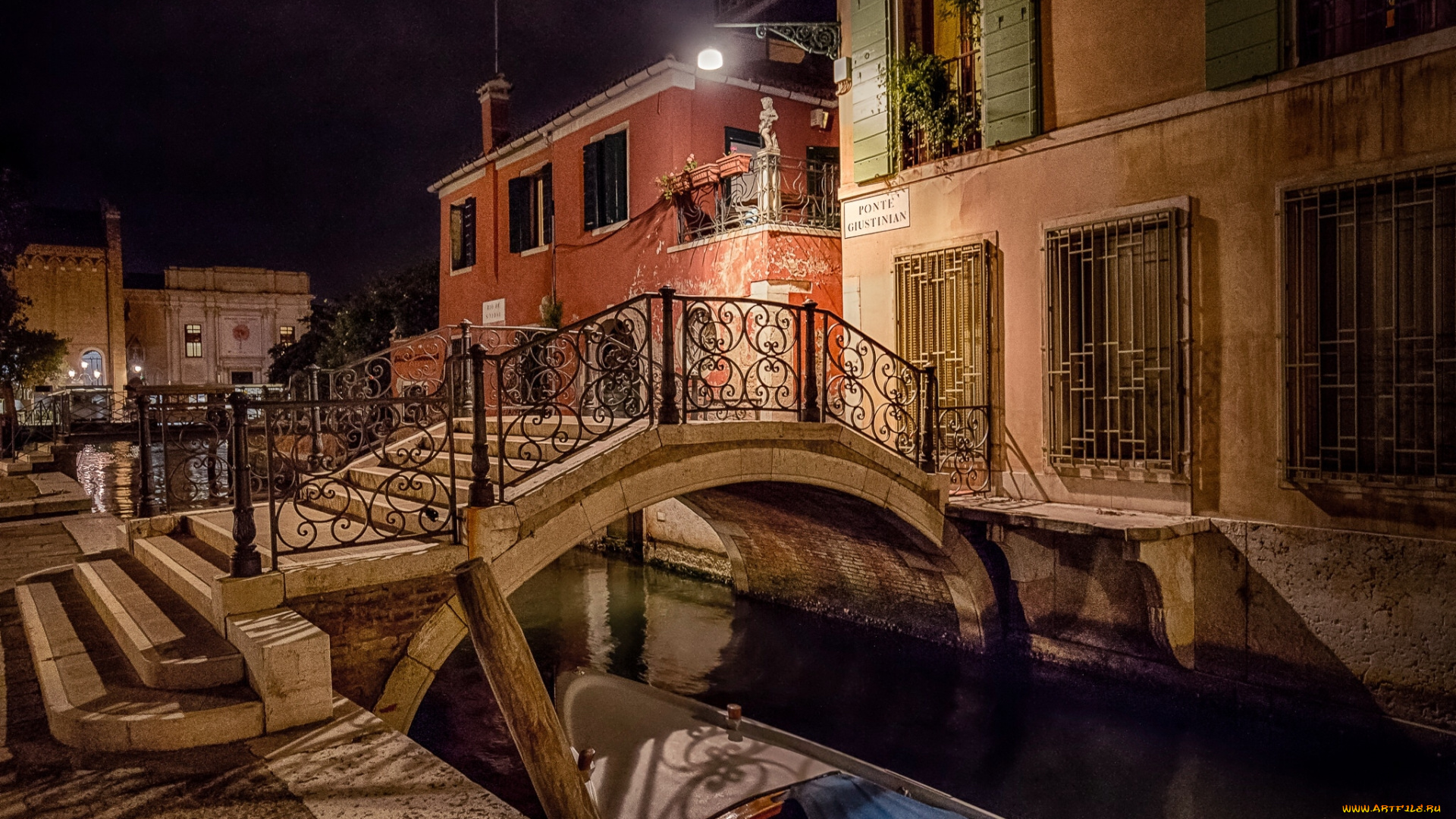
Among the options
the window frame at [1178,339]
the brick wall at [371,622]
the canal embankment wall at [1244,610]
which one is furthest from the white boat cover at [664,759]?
the window frame at [1178,339]

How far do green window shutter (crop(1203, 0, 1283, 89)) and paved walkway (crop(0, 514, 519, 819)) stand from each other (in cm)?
771

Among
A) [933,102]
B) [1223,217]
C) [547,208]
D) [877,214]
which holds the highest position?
[547,208]

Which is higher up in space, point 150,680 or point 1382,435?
point 1382,435

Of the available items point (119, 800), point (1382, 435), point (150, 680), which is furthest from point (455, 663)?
point (1382, 435)

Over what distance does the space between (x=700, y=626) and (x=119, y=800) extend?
8438 mm

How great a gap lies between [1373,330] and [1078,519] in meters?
2.65

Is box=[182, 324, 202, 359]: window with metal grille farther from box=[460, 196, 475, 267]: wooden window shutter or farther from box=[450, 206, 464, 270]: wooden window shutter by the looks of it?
box=[460, 196, 475, 267]: wooden window shutter

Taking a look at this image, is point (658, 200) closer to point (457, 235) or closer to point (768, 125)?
point (768, 125)

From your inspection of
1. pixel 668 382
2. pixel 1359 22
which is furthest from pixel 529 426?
pixel 1359 22

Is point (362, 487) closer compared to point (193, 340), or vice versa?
point (362, 487)

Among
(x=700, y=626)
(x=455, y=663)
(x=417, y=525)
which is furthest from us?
(x=700, y=626)

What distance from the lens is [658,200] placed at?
14.4 meters

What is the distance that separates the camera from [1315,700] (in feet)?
22.4

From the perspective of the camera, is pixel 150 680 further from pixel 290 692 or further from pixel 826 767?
pixel 826 767
